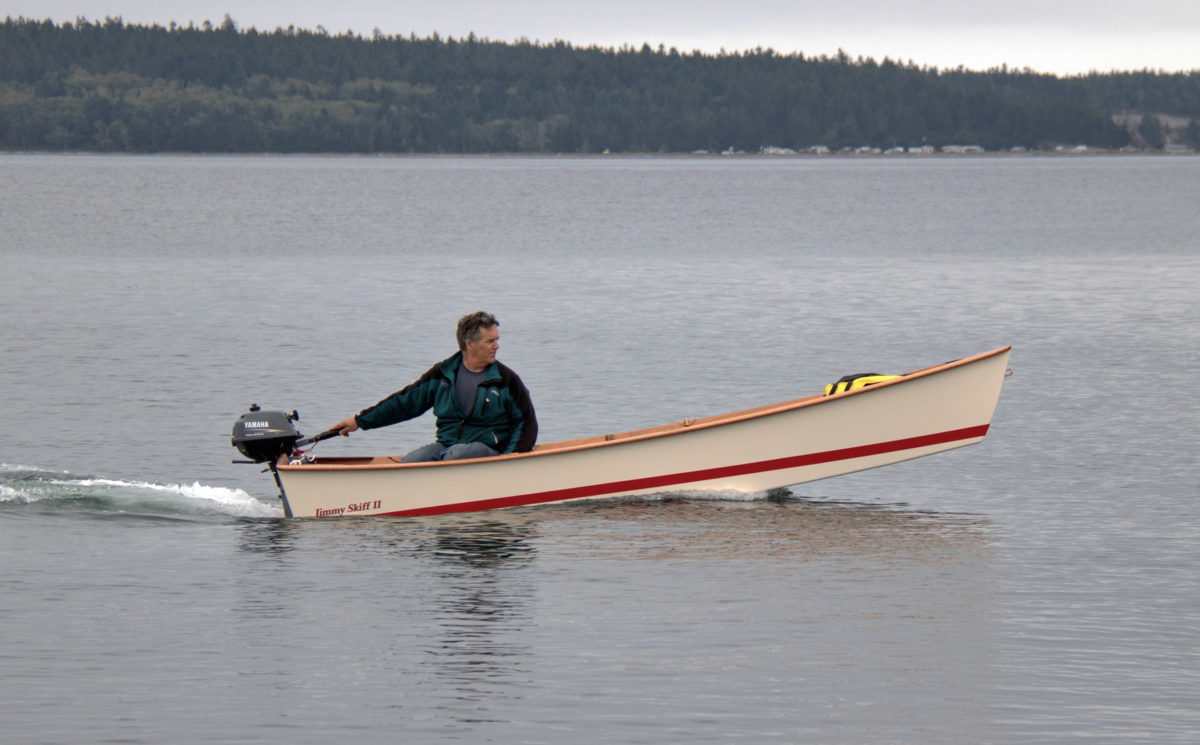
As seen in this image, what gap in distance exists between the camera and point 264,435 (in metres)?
13.4

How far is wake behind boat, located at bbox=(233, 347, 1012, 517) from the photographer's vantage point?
526 inches

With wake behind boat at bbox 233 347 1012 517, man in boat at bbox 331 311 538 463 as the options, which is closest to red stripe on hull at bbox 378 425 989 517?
wake behind boat at bbox 233 347 1012 517

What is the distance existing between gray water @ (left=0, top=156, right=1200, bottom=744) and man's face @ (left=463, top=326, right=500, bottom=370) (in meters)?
1.33

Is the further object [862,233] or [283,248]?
[862,233]

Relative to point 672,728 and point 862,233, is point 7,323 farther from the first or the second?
point 862,233

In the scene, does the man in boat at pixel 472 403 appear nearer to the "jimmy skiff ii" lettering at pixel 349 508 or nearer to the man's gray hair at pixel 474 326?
the man's gray hair at pixel 474 326

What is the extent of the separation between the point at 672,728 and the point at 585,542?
179 inches

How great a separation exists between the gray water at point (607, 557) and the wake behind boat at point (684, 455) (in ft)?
0.79

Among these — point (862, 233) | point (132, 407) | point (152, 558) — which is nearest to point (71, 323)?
point (132, 407)

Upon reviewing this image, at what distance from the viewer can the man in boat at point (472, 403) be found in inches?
512

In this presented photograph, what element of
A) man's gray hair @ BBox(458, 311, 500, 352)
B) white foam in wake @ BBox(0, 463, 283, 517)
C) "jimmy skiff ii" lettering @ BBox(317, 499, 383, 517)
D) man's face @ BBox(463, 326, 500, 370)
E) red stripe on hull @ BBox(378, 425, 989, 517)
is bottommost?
white foam in wake @ BBox(0, 463, 283, 517)

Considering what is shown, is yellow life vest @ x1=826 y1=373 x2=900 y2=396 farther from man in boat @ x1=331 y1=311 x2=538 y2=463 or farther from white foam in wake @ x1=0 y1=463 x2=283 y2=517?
white foam in wake @ x1=0 y1=463 x2=283 y2=517

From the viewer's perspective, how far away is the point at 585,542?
41.7 ft

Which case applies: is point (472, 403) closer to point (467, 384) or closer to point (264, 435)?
point (467, 384)
